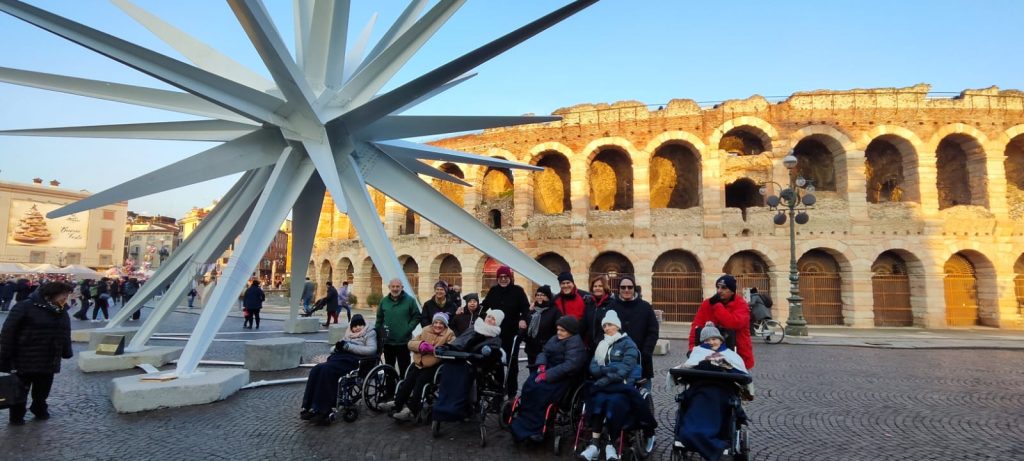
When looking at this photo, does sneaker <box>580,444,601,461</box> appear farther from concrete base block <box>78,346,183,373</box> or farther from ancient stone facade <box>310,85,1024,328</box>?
ancient stone facade <box>310,85,1024,328</box>

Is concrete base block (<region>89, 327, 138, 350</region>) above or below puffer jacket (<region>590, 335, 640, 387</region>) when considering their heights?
below

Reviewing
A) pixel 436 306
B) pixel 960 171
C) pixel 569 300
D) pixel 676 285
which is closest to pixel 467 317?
pixel 436 306

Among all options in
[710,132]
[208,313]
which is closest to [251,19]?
[208,313]

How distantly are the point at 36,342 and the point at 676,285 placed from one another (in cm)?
1986

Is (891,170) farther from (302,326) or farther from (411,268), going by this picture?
(302,326)

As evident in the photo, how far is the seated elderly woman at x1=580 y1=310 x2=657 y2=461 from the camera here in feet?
13.2

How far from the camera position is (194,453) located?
13.8 feet

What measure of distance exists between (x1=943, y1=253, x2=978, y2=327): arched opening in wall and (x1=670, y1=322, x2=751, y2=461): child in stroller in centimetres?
2184

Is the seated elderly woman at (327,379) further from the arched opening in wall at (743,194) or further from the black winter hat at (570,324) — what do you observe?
the arched opening in wall at (743,194)

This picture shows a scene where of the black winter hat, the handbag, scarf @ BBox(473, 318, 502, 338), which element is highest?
the black winter hat

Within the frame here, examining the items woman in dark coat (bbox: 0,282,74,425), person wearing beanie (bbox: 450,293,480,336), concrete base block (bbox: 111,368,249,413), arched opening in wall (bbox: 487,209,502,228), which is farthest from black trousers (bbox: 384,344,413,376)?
arched opening in wall (bbox: 487,209,502,228)

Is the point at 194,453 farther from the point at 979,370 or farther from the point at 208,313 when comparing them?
the point at 979,370

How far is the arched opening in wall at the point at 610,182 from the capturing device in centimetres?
2478

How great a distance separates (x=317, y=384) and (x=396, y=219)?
875 inches
